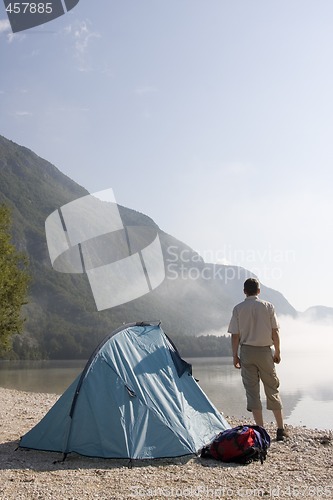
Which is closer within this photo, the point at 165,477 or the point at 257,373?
the point at 165,477

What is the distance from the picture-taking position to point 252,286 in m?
9.15

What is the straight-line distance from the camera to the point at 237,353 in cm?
891

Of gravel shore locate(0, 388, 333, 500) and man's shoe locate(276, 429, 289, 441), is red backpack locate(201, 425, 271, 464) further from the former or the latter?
man's shoe locate(276, 429, 289, 441)

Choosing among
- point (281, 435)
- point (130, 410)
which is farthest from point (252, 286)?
point (130, 410)

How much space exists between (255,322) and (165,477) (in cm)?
330

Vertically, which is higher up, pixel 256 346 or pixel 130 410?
pixel 130 410

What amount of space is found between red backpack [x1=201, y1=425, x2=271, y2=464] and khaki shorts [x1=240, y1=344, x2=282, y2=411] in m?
1.19

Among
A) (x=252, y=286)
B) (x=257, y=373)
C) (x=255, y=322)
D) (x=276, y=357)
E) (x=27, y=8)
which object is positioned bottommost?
(x=257, y=373)

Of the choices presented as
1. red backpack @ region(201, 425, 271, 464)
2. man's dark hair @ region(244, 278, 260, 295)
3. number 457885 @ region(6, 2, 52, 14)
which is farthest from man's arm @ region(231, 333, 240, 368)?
number 457885 @ region(6, 2, 52, 14)

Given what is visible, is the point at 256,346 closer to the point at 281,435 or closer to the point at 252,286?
the point at 252,286

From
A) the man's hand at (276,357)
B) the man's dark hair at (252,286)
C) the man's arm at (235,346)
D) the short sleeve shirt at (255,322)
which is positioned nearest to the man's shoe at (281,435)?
the man's hand at (276,357)

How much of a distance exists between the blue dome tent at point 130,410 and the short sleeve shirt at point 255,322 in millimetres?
1214

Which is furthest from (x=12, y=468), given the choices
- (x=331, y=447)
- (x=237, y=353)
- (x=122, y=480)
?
(x=331, y=447)

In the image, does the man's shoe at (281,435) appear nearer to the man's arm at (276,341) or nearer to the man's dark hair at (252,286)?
the man's arm at (276,341)
